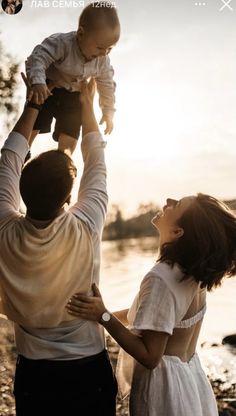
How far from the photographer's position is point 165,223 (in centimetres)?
250

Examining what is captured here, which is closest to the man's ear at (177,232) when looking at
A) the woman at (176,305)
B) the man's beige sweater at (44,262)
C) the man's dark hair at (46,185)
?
the woman at (176,305)

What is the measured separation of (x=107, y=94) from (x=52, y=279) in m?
1.26

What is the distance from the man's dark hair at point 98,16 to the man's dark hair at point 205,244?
3.09 ft

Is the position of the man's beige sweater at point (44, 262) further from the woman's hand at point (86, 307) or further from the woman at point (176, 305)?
the woman at point (176, 305)

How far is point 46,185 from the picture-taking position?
2.07 metres

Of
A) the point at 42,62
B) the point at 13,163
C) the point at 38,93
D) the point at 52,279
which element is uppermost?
the point at 42,62

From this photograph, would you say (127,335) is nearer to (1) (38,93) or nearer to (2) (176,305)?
(2) (176,305)

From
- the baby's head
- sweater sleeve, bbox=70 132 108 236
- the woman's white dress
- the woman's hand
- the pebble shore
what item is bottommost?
the pebble shore

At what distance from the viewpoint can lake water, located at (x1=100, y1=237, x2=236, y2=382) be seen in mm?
10455

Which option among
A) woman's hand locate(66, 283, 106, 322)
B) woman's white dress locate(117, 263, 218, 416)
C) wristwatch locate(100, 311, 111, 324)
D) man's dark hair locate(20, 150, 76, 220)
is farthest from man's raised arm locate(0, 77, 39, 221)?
woman's white dress locate(117, 263, 218, 416)

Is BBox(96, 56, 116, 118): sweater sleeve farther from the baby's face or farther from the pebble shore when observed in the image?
the pebble shore

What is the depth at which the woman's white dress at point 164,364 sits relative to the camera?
2303 mm

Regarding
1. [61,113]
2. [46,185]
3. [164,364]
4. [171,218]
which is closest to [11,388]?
[61,113]

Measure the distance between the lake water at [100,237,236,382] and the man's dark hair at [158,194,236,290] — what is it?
0.28m
